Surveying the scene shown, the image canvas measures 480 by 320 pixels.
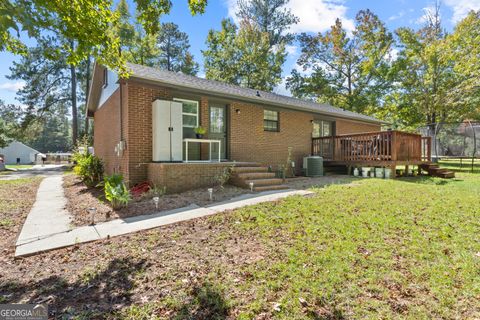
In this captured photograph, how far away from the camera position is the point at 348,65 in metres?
25.2

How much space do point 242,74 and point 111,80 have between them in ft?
60.5

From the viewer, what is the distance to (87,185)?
973 centimetres

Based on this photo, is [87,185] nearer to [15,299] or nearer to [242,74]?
[15,299]

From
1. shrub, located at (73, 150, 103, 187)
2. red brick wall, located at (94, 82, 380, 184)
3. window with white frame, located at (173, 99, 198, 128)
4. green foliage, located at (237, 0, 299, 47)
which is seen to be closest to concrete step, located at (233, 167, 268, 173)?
red brick wall, located at (94, 82, 380, 184)

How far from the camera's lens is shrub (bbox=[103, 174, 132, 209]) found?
18.7 ft

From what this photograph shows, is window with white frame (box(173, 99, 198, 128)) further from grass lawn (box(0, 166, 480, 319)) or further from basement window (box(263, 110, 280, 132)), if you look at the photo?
grass lawn (box(0, 166, 480, 319))

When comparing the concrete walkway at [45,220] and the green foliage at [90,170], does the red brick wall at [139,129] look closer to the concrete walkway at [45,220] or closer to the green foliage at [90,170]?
the concrete walkway at [45,220]

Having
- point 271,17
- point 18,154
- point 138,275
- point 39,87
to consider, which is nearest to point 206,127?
point 138,275

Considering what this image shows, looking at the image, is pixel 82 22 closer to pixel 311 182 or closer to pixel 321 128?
pixel 311 182

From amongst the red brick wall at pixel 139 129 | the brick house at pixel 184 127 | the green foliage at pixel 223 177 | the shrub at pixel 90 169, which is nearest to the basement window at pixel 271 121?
the brick house at pixel 184 127

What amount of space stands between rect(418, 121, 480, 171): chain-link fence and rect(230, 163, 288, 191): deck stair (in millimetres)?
11235

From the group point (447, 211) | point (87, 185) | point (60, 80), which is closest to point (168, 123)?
point (87, 185)

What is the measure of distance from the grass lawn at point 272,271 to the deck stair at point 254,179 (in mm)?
2800

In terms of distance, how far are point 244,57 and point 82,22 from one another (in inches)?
911
